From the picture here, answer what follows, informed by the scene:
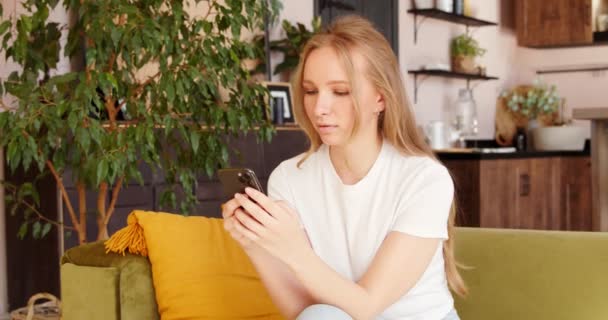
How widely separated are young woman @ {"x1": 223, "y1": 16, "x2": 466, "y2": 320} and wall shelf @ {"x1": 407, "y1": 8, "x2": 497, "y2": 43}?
4218 millimetres

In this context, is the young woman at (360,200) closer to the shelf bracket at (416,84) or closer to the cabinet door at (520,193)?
the cabinet door at (520,193)

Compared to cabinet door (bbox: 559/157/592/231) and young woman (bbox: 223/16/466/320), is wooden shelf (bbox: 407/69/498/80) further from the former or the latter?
young woman (bbox: 223/16/466/320)

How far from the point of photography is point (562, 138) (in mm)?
6602

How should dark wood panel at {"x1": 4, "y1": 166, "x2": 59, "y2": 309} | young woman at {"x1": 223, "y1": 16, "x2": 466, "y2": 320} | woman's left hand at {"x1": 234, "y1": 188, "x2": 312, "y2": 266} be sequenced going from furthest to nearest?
dark wood panel at {"x1": 4, "y1": 166, "x2": 59, "y2": 309}
young woman at {"x1": 223, "y1": 16, "x2": 466, "y2": 320}
woman's left hand at {"x1": 234, "y1": 188, "x2": 312, "y2": 266}

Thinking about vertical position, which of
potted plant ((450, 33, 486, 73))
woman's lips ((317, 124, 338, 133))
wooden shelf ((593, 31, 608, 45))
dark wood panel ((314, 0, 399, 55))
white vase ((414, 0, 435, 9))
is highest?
white vase ((414, 0, 435, 9))

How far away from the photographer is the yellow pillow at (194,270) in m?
2.18

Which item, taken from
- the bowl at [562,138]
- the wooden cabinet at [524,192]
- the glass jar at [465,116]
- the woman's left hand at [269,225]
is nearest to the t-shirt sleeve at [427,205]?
the woman's left hand at [269,225]

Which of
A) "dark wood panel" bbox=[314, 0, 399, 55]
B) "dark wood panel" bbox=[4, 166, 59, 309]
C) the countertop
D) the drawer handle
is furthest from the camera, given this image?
the drawer handle

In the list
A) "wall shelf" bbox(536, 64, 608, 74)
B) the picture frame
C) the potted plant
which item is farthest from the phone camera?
"wall shelf" bbox(536, 64, 608, 74)

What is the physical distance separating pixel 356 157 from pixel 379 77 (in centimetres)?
19

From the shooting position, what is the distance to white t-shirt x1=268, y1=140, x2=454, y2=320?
1.90 metres

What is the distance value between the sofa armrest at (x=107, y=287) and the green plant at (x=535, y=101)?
16.7 feet

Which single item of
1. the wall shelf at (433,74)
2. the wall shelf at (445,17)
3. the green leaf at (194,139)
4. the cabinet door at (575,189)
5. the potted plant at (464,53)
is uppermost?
the wall shelf at (445,17)

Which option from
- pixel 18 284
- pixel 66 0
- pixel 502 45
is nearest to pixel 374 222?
pixel 66 0
